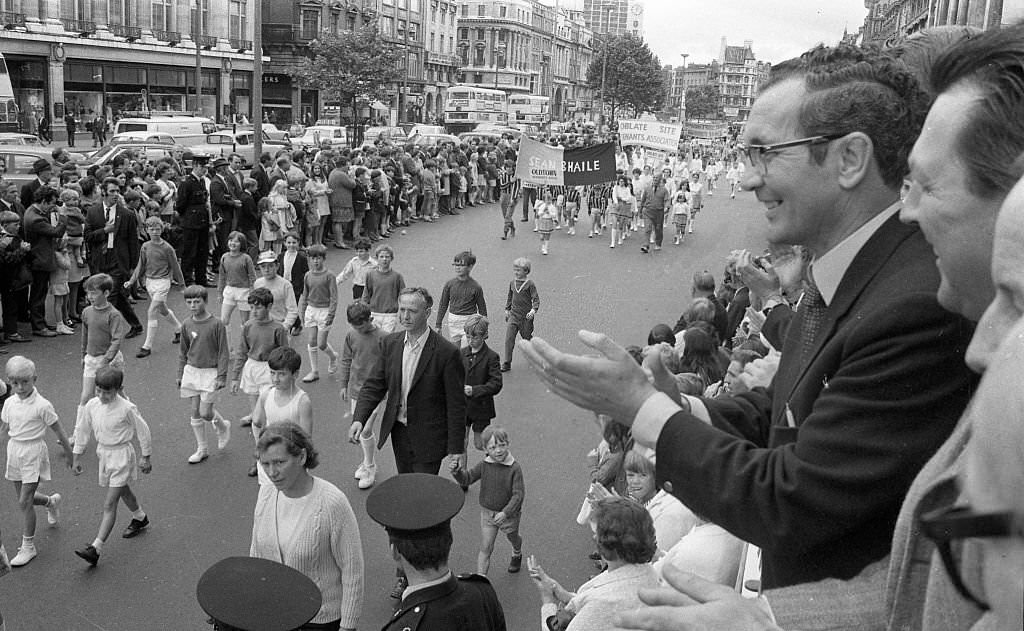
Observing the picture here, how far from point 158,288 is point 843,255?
36.8 feet

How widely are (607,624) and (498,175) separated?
26525 mm

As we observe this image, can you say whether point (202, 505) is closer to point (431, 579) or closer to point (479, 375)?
point (479, 375)

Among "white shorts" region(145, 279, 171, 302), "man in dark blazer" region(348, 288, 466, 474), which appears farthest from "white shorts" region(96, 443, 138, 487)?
"white shorts" region(145, 279, 171, 302)

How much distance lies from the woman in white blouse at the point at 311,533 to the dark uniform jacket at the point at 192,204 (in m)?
11.2

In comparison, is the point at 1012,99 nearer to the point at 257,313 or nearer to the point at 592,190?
the point at 257,313

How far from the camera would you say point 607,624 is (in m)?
3.55

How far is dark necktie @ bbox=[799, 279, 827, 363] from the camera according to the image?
2.03 meters

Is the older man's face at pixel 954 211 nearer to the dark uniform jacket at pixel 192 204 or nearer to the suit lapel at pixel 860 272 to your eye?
the suit lapel at pixel 860 272

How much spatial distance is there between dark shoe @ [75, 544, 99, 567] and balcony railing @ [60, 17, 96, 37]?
147 feet

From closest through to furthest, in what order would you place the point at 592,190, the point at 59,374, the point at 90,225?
1. the point at 59,374
2. the point at 90,225
3. the point at 592,190

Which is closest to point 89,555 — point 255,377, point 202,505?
point 202,505

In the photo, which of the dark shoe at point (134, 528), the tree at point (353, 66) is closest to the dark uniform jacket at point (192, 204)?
the dark shoe at point (134, 528)

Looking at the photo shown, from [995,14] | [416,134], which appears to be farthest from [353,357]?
[416,134]

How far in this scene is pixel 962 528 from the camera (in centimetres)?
95
